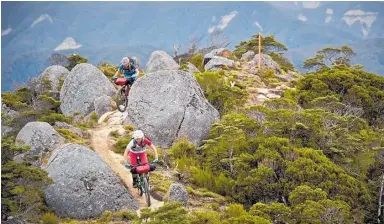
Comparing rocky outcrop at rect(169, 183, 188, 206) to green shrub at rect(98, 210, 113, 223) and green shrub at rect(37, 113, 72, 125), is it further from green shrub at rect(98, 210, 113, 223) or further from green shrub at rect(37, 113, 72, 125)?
green shrub at rect(37, 113, 72, 125)

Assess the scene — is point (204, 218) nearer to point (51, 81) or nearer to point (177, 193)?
point (177, 193)

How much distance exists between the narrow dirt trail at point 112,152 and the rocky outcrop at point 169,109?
135cm

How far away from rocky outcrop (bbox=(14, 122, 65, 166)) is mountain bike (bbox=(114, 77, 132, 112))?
4569mm

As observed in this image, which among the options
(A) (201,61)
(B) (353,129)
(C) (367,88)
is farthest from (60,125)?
(A) (201,61)

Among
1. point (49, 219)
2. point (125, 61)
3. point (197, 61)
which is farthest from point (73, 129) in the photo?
point (197, 61)

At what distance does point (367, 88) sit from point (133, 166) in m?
20.0

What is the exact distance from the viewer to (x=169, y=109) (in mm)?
23906

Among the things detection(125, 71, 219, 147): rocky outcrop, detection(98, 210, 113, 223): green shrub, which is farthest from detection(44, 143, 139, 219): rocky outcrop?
detection(125, 71, 219, 147): rocky outcrop

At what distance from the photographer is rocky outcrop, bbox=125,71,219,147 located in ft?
77.3

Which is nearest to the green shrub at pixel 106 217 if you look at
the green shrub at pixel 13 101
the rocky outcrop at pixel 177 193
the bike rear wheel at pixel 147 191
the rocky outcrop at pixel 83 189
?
the rocky outcrop at pixel 83 189

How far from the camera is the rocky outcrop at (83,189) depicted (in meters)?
16.1

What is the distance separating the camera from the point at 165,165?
68.9 feet

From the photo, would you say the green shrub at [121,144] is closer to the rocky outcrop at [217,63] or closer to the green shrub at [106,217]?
the green shrub at [106,217]

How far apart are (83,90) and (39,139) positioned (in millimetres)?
11308
